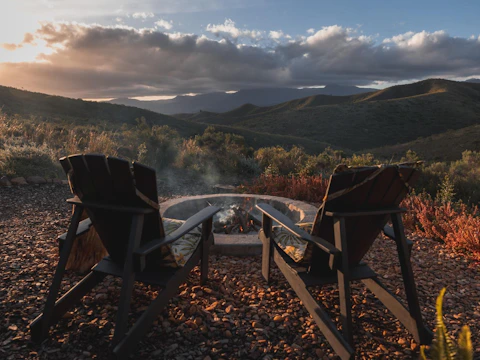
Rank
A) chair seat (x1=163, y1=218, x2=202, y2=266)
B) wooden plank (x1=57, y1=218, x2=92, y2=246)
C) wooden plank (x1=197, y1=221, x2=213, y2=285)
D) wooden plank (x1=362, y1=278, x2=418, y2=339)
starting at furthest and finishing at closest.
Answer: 1. wooden plank (x1=197, y1=221, x2=213, y2=285)
2. chair seat (x1=163, y1=218, x2=202, y2=266)
3. wooden plank (x1=57, y1=218, x2=92, y2=246)
4. wooden plank (x1=362, y1=278, x2=418, y2=339)

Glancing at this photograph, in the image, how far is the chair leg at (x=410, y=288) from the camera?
7.72ft

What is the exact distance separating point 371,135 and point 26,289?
4819cm

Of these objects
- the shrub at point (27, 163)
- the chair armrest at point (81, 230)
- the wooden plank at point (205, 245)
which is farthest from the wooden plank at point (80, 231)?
the shrub at point (27, 163)

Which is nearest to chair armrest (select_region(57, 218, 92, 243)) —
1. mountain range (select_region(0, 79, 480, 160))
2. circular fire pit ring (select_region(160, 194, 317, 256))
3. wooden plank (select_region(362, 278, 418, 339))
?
circular fire pit ring (select_region(160, 194, 317, 256))

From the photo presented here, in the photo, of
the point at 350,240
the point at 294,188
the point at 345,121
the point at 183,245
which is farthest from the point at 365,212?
the point at 345,121

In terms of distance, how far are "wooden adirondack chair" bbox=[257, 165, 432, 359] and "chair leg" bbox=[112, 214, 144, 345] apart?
3.59 ft

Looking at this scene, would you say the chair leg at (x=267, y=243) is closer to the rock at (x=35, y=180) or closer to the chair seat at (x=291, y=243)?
the chair seat at (x=291, y=243)

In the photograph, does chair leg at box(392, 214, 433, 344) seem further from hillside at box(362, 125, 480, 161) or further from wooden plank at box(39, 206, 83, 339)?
hillside at box(362, 125, 480, 161)

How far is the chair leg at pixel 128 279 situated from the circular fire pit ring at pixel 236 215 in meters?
1.73

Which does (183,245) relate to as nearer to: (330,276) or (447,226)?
(330,276)

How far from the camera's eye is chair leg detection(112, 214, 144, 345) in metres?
2.05

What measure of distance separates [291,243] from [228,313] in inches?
33.0

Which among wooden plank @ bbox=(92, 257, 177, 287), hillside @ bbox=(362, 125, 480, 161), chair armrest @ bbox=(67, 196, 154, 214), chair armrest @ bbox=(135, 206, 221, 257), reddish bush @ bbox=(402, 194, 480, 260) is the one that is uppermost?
chair armrest @ bbox=(67, 196, 154, 214)

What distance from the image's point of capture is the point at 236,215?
4625 mm
